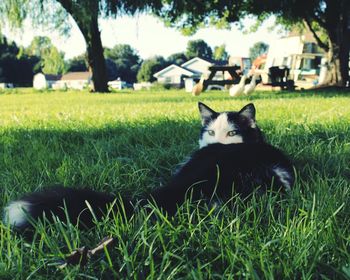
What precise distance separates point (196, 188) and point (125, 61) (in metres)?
99.1

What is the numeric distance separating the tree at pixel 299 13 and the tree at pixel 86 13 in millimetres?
2391

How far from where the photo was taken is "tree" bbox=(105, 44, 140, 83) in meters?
92.1

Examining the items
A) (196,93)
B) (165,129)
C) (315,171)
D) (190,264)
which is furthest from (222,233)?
(196,93)

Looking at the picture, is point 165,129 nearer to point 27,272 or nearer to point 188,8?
point 27,272

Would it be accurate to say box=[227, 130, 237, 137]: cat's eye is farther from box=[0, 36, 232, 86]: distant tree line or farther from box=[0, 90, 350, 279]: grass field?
box=[0, 36, 232, 86]: distant tree line

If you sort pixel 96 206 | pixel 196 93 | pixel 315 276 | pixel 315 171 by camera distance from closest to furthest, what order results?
pixel 315 276 → pixel 96 206 → pixel 315 171 → pixel 196 93

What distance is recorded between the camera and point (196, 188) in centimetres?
173

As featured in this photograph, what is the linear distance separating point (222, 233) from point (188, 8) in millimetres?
20746

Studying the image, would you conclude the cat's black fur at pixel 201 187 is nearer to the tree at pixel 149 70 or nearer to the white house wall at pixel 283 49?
the white house wall at pixel 283 49

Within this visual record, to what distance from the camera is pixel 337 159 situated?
268 cm

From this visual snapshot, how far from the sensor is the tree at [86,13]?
15.6 metres

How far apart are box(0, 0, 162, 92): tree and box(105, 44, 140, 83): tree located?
70935 millimetres

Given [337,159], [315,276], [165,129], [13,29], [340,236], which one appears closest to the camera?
[315,276]

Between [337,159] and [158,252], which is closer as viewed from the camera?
[158,252]
